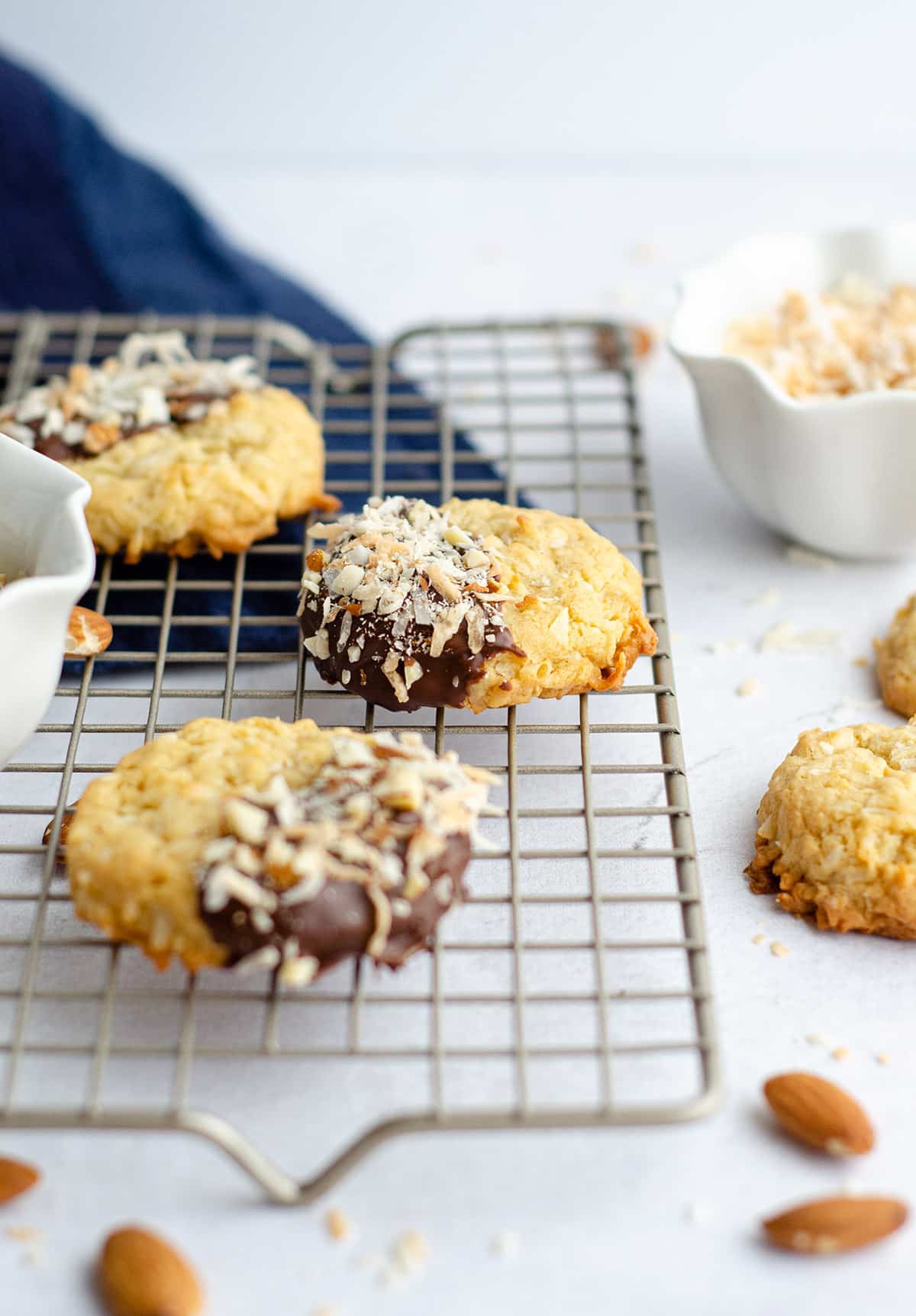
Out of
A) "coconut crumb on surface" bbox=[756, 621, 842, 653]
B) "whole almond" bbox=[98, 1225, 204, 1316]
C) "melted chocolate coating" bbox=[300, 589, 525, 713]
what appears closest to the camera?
"whole almond" bbox=[98, 1225, 204, 1316]

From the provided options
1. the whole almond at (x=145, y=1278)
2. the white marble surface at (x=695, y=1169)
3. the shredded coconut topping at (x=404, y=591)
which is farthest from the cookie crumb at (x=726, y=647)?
the whole almond at (x=145, y=1278)

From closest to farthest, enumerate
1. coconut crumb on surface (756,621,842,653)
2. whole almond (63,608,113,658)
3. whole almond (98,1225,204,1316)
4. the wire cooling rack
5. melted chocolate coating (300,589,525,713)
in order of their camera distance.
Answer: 1. whole almond (98,1225,204,1316)
2. the wire cooling rack
3. melted chocolate coating (300,589,525,713)
4. whole almond (63,608,113,658)
5. coconut crumb on surface (756,621,842,653)

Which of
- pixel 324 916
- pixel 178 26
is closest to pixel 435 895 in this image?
pixel 324 916

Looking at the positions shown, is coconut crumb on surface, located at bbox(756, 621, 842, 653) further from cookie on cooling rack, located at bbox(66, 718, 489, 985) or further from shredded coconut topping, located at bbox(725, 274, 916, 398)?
cookie on cooling rack, located at bbox(66, 718, 489, 985)

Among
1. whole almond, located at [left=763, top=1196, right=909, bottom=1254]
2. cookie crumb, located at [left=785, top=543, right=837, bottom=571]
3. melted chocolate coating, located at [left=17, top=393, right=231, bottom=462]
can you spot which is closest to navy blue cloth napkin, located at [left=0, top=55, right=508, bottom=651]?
melted chocolate coating, located at [left=17, top=393, right=231, bottom=462]

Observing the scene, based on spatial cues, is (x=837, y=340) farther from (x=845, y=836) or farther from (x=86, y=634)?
(x=86, y=634)

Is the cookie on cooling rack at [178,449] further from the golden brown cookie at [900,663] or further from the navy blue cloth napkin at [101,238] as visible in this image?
the golden brown cookie at [900,663]
